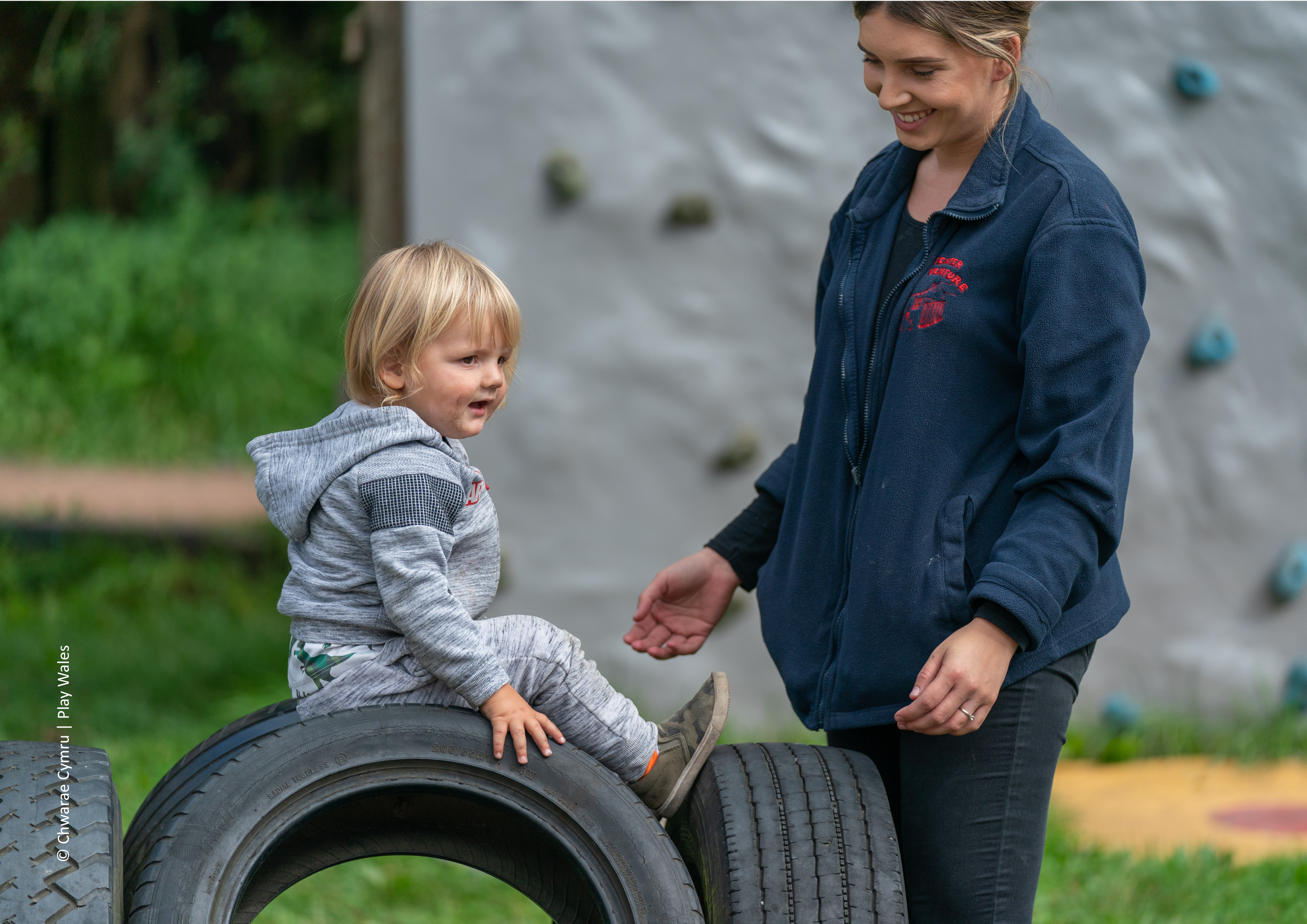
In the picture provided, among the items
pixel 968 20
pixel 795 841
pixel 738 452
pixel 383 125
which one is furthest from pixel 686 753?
→ pixel 383 125

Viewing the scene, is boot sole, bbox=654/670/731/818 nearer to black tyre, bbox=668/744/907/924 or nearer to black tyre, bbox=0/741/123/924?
black tyre, bbox=668/744/907/924

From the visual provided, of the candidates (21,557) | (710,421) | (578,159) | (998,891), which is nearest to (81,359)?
(21,557)

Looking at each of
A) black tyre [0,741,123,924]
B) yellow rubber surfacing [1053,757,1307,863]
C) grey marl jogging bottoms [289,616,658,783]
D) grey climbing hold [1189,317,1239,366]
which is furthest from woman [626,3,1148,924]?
grey climbing hold [1189,317,1239,366]

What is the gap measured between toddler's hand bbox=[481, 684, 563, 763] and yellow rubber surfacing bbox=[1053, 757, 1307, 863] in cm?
259

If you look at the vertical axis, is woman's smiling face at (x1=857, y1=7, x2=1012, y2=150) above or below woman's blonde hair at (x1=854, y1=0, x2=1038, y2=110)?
below

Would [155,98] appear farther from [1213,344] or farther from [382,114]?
[1213,344]

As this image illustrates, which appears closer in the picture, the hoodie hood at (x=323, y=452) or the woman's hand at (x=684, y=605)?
the hoodie hood at (x=323, y=452)

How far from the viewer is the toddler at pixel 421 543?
1678mm

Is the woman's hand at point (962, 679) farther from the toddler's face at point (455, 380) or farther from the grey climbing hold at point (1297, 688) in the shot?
the grey climbing hold at point (1297, 688)

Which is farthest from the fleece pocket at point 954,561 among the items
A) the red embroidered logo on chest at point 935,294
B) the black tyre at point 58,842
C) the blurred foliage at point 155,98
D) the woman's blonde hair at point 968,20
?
the blurred foliage at point 155,98

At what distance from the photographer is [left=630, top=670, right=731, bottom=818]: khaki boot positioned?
1875mm

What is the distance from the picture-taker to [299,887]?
340 cm

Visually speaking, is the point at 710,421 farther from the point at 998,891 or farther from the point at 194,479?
the point at 194,479

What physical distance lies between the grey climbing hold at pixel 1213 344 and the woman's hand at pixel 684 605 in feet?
9.54
